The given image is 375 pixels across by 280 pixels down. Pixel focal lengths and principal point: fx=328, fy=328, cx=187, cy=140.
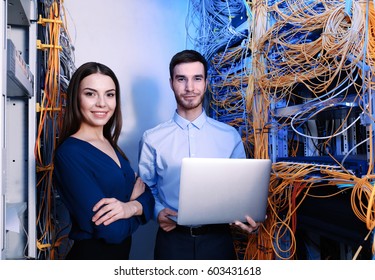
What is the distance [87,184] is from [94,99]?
33 centimetres

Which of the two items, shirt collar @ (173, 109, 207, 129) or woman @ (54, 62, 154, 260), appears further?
shirt collar @ (173, 109, 207, 129)

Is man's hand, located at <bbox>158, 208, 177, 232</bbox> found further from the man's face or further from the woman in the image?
the man's face

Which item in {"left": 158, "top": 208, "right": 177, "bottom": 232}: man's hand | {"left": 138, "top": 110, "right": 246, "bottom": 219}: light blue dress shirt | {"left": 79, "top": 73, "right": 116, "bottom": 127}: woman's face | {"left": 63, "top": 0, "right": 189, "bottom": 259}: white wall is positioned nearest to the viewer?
{"left": 79, "top": 73, "right": 116, "bottom": 127}: woman's face

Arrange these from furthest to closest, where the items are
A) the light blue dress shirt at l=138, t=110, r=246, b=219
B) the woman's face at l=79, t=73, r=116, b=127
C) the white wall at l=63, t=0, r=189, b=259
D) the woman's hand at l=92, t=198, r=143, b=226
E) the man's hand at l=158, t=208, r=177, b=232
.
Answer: the white wall at l=63, t=0, r=189, b=259 → the light blue dress shirt at l=138, t=110, r=246, b=219 → the man's hand at l=158, t=208, r=177, b=232 → the woman's face at l=79, t=73, r=116, b=127 → the woman's hand at l=92, t=198, r=143, b=226

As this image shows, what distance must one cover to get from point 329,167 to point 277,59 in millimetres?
592

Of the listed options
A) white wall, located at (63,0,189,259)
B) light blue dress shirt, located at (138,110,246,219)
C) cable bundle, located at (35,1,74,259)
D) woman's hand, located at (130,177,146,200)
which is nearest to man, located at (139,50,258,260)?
light blue dress shirt, located at (138,110,246,219)

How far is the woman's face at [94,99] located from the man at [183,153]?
1.12 ft

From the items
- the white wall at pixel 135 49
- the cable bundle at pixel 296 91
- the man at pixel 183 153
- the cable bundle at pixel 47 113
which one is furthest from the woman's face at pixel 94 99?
the white wall at pixel 135 49

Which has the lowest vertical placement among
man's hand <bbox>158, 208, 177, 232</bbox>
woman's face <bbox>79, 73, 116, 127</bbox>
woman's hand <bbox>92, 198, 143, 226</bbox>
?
man's hand <bbox>158, 208, 177, 232</bbox>

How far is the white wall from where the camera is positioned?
6.84 feet

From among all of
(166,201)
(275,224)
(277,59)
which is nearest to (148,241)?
(166,201)

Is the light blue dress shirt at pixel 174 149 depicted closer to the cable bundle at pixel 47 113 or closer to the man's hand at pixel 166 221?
the man's hand at pixel 166 221

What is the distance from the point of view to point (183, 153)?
1460mm

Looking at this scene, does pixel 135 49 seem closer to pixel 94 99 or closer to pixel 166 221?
pixel 94 99
